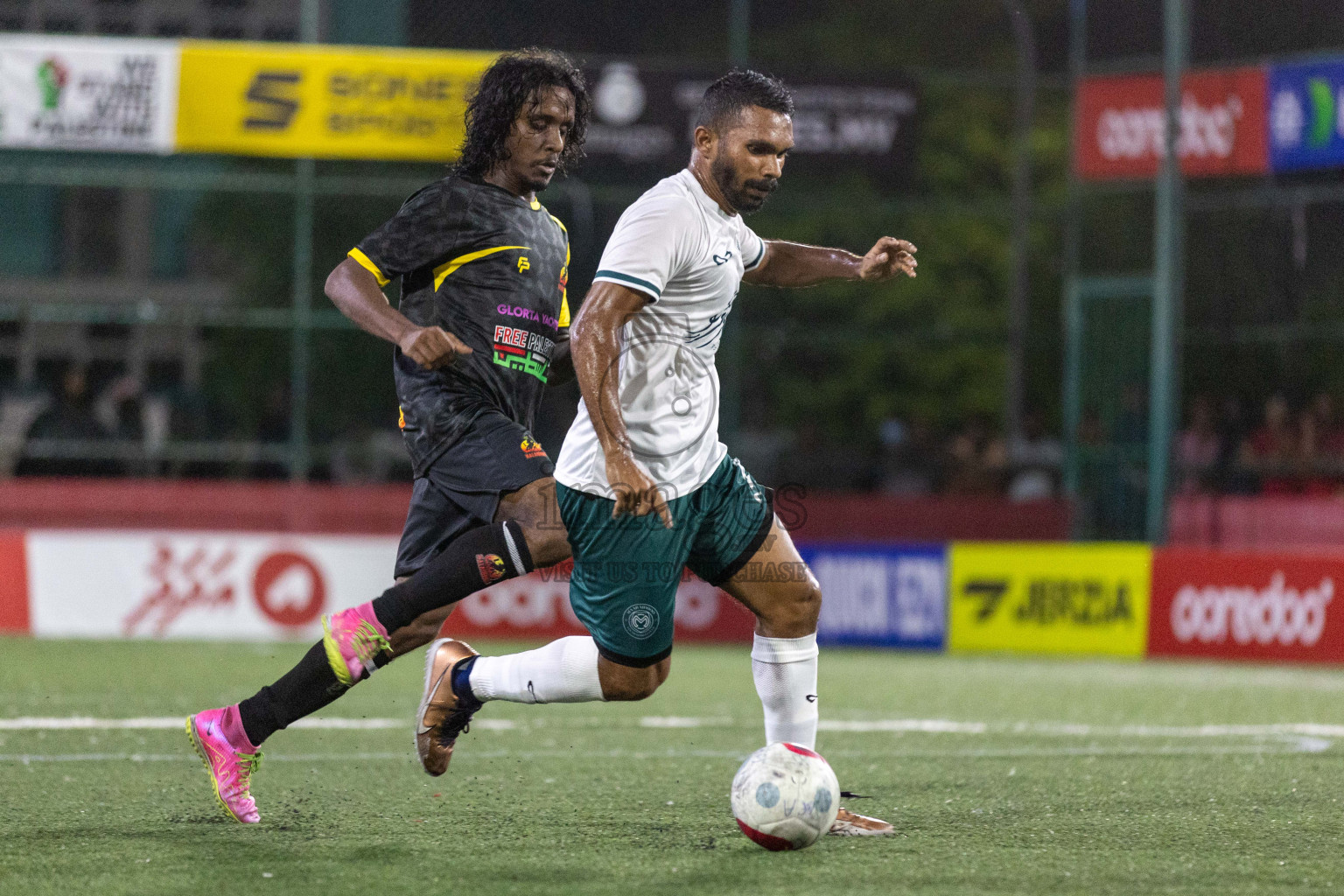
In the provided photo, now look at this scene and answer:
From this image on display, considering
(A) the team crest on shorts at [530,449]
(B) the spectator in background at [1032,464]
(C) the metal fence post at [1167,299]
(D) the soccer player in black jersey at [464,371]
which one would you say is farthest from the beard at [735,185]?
(B) the spectator in background at [1032,464]

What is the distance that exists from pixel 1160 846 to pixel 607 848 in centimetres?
156

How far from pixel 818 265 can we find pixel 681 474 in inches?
41.4

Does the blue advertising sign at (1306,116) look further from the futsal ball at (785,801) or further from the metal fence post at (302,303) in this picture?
the futsal ball at (785,801)

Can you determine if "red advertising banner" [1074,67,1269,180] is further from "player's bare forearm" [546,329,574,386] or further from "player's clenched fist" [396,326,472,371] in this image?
"player's clenched fist" [396,326,472,371]

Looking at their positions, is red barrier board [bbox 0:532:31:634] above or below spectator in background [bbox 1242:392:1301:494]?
below

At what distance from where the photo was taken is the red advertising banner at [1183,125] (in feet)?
57.8

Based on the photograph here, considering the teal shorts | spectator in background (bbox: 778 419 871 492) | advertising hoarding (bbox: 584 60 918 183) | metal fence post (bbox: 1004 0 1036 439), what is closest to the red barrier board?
advertising hoarding (bbox: 584 60 918 183)

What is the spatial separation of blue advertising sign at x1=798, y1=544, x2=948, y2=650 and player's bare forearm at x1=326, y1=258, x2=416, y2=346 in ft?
27.9

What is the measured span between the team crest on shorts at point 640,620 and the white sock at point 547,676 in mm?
193

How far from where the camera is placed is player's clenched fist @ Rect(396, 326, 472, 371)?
4980 mm

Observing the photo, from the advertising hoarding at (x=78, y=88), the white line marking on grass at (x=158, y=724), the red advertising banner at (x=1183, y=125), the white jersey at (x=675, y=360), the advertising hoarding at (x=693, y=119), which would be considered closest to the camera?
the white jersey at (x=675, y=360)

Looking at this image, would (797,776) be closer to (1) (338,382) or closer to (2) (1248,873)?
(2) (1248,873)

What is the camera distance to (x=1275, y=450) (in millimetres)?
15883

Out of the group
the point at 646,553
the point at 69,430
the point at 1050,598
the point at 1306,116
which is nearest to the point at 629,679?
the point at 646,553
